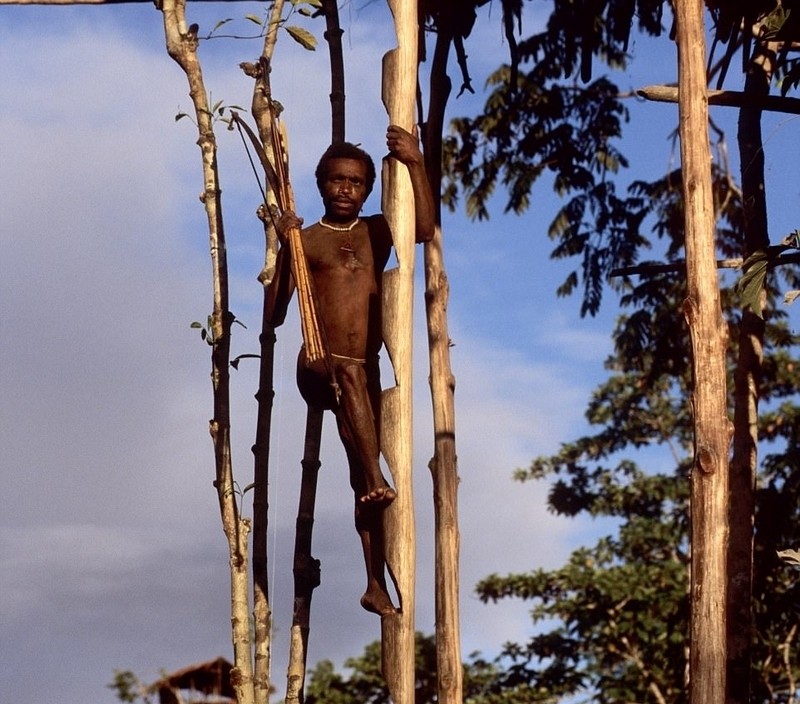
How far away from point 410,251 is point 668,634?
A: 976cm

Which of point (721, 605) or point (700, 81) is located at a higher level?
point (700, 81)

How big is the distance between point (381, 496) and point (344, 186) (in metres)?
1.64

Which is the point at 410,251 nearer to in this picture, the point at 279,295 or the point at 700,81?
the point at 279,295

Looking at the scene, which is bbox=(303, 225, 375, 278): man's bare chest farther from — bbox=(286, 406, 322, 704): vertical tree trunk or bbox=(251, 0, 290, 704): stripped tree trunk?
bbox=(286, 406, 322, 704): vertical tree trunk

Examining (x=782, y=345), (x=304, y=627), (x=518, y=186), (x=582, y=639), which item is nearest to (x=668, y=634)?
(x=582, y=639)

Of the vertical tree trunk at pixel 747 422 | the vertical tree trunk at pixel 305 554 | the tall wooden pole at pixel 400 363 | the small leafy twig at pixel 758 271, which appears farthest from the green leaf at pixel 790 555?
the vertical tree trunk at pixel 305 554

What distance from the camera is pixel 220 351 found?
791 centimetres

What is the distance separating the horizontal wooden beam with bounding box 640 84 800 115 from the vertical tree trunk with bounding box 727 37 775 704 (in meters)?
0.06

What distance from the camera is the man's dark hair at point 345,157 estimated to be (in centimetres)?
751

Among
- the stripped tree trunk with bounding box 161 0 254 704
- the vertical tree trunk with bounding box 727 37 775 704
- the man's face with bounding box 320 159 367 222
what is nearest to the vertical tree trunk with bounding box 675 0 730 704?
the vertical tree trunk with bounding box 727 37 775 704

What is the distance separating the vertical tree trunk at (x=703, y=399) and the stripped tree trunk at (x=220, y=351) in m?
2.39

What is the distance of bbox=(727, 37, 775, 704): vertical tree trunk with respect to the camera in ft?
32.2

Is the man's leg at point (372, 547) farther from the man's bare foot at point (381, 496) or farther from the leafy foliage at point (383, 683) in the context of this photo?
the leafy foliage at point (383, 683)

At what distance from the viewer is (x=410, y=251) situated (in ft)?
24.8
